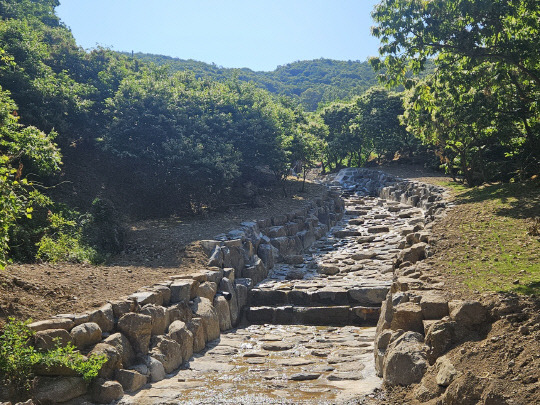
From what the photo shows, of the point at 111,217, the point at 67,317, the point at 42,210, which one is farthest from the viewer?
the point at 111,217

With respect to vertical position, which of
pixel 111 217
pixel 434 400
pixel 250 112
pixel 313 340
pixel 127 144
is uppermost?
pixel 250 112

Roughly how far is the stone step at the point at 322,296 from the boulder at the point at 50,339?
6386mm

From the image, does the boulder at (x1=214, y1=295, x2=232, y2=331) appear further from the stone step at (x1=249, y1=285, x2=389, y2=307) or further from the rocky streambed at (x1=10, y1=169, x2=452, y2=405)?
the stone step at (x1=249, y1=285, x2=389, y2=307)

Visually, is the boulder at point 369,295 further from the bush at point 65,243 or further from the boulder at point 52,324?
the boulder at point 52,324

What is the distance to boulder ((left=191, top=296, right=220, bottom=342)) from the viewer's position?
9695mm

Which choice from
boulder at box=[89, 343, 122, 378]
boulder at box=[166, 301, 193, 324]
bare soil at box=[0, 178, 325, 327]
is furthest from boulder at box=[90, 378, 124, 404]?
boulder at box=[166, 301, 193, 324]

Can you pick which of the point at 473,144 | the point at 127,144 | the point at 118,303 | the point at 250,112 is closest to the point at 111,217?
the point at 127,144

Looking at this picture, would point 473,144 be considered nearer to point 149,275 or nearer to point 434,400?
point 149,275

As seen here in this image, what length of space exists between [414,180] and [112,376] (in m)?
22.1

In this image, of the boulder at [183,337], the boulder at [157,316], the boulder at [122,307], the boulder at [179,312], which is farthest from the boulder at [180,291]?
the boulder at [122,307]

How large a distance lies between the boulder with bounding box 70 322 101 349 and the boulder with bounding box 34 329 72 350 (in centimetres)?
10

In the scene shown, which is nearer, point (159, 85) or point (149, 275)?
point (149, 275)

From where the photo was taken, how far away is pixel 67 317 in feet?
22.0

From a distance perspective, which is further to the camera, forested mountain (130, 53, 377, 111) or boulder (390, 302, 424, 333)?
forested mountain (130, 53, 377, 111)
